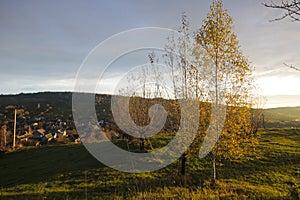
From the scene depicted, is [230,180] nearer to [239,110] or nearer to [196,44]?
[239,110]

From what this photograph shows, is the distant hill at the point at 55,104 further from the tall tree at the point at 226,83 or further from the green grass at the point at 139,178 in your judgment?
the tall tree at the point at 226,83

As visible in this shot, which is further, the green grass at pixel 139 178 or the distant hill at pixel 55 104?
the distant hill at pixel 55 104

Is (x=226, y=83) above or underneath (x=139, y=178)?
above

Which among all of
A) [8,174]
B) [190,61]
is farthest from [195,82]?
[8,174]

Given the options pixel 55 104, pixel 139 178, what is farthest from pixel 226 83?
pixel 55 104

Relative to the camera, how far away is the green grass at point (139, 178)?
15516mm

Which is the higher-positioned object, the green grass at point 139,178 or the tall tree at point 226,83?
the tall tree at point 226,83

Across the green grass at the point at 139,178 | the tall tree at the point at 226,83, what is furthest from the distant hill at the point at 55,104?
the tall tree at the point at 226,83

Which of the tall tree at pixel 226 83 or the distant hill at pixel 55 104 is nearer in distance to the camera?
the tall tree at pixel 226 83

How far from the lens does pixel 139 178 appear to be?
1967cm

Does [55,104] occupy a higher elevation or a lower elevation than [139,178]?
higher

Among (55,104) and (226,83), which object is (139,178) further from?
(55,104)

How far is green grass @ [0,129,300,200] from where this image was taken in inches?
611

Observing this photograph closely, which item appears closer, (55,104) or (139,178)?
(139,178)
